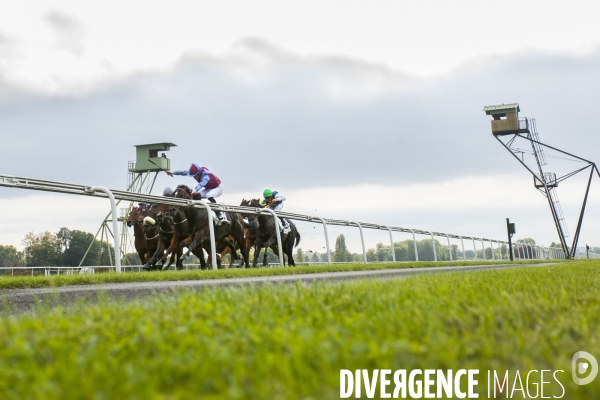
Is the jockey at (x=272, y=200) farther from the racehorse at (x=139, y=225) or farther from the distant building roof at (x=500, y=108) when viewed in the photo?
the distant building roof at (x=500, y=108)

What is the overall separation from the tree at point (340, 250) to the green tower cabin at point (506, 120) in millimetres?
40085

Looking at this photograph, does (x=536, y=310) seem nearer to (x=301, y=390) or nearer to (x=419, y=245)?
(x=301, y=390)

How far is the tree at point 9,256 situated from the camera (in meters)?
14.2

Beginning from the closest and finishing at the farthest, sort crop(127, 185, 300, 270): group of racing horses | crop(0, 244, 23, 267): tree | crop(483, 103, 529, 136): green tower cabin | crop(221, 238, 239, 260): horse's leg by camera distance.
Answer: crop(0, 244, 23, 267): tree < crop(127, 185, 300, 270): group of racing horses < crop(221, 238, 239, 260): horse's leg < crop(483, 103, 529, 136): green tower cabin

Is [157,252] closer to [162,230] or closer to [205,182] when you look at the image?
[162,230]

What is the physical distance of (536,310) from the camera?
392cm

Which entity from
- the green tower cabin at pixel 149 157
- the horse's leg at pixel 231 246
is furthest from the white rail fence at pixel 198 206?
the green tower cabin at pixel 149 157

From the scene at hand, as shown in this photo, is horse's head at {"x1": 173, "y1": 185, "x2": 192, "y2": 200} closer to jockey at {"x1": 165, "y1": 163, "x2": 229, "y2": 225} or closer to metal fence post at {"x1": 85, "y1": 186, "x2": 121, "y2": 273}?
jockey at {"x1": 165, "y1": 163, "x2": 229, "y2": 225}

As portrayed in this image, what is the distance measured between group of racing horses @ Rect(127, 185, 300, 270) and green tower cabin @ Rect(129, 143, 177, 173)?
45.6 meters

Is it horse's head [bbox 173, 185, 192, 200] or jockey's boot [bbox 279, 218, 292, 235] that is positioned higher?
horse's head [bbox 173, 185, 192, 200]

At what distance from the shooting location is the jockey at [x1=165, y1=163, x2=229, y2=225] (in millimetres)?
18281

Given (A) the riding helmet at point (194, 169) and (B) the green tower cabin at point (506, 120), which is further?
(B) the green tower cabin at point (506, 120)

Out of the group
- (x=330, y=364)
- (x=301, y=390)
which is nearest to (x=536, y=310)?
(x=330, y=364)

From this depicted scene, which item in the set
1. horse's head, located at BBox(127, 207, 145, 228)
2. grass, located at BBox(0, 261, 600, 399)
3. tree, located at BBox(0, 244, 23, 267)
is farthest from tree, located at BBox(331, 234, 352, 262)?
grass, located at BBox(0, 261, 600, 399)
